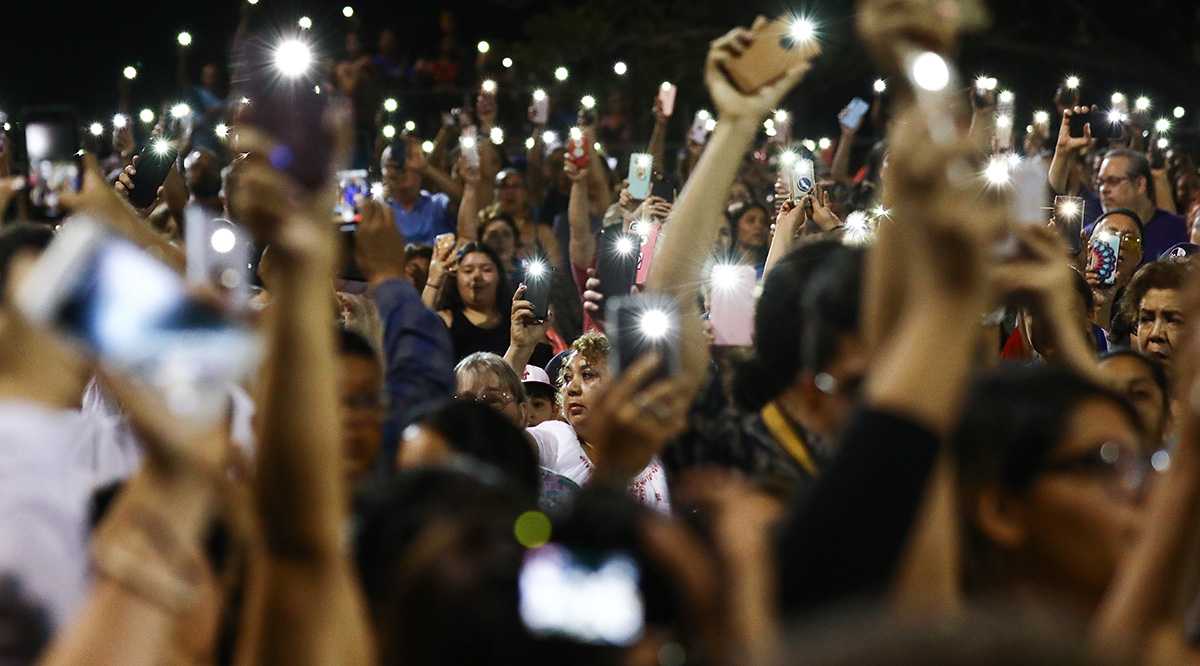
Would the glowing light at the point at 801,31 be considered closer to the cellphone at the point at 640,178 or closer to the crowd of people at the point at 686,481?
the crowd of people at the point at 686,481

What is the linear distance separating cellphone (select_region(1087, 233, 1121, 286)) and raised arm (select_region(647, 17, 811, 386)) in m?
3.84

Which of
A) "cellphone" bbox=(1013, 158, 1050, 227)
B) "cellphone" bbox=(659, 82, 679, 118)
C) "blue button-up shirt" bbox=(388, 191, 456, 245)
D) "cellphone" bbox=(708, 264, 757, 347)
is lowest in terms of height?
"cellphone" bbox=(708, 264, 757, 347)

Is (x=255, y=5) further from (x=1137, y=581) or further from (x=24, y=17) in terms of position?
(x=1137, y=581)

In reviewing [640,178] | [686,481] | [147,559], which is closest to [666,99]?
[640,178]

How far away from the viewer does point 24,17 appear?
14.6m

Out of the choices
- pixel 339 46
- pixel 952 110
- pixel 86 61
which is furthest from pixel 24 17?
pixel 952 110

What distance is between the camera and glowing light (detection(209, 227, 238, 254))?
7.82 ft

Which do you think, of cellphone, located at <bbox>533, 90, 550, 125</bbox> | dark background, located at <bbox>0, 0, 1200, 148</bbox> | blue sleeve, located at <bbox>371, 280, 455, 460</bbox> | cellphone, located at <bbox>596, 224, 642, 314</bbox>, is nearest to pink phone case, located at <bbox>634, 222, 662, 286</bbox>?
cellphone, located at <bbox>596, 224, 642, 314</bbox>

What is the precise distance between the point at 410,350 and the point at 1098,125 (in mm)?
7943

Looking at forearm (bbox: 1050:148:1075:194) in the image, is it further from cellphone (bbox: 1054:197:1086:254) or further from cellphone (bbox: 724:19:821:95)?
cellphone (bbox: 724:19:821:95)

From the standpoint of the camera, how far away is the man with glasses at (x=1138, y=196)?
7206 millimetres

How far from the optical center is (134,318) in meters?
1.59

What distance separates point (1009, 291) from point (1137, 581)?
853 mm

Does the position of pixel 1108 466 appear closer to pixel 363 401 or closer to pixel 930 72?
pixel 930 72
